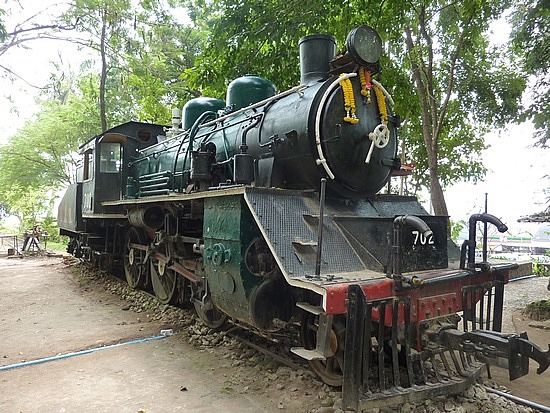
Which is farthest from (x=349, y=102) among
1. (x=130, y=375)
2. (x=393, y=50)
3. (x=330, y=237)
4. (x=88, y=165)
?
(x=393, y=50)

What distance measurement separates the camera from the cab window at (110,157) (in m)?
8.19

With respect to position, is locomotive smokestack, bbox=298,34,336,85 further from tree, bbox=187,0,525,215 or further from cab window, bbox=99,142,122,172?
cab window, bbox=99,142,122,172

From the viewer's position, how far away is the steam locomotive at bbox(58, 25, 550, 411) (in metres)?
2.78

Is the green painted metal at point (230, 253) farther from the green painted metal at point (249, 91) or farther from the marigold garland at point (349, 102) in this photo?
the green painted metal at point (249, 91)

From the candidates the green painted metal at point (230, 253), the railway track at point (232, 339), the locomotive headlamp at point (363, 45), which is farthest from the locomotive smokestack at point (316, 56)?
the railway track at point (232, 339)

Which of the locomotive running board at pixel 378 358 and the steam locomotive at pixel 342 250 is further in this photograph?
the steam locomotive at pixel 342 250

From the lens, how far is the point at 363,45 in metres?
3.75

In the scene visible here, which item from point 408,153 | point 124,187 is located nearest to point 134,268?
point 124,187

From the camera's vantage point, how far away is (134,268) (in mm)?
7594

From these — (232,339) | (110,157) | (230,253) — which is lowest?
(232,339)

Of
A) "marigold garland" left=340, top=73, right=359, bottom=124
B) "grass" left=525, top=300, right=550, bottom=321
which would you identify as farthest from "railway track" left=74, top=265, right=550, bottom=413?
"grass" left=525, top=300, right=550, bottom=321

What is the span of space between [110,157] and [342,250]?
6446mm

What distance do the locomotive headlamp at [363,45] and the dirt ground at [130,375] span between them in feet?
9.46

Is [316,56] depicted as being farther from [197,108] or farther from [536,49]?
[536,49]
